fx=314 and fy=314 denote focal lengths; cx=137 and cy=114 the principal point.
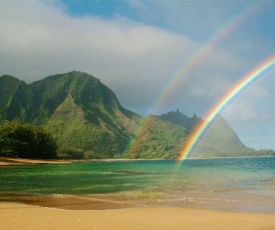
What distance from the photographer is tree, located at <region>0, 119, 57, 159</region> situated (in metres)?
102

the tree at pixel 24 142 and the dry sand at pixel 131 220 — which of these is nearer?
the dry sand at pixel 131 220

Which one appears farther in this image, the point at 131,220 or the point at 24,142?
the point at 24,142

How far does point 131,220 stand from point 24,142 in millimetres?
104124

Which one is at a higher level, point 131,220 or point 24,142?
point 24,142

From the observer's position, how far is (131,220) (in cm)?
1231

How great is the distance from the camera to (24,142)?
10875cm

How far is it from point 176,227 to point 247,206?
7.77 m

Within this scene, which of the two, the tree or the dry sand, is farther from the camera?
the tree

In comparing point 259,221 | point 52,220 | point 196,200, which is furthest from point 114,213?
point 196,200

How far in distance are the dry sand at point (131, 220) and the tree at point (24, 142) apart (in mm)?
93632

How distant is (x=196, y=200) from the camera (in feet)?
64.7

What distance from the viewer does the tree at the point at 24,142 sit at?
102 m

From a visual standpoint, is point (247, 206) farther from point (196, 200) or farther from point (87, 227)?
point (87, 227)

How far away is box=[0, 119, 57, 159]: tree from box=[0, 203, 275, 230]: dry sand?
9363 centimetres
